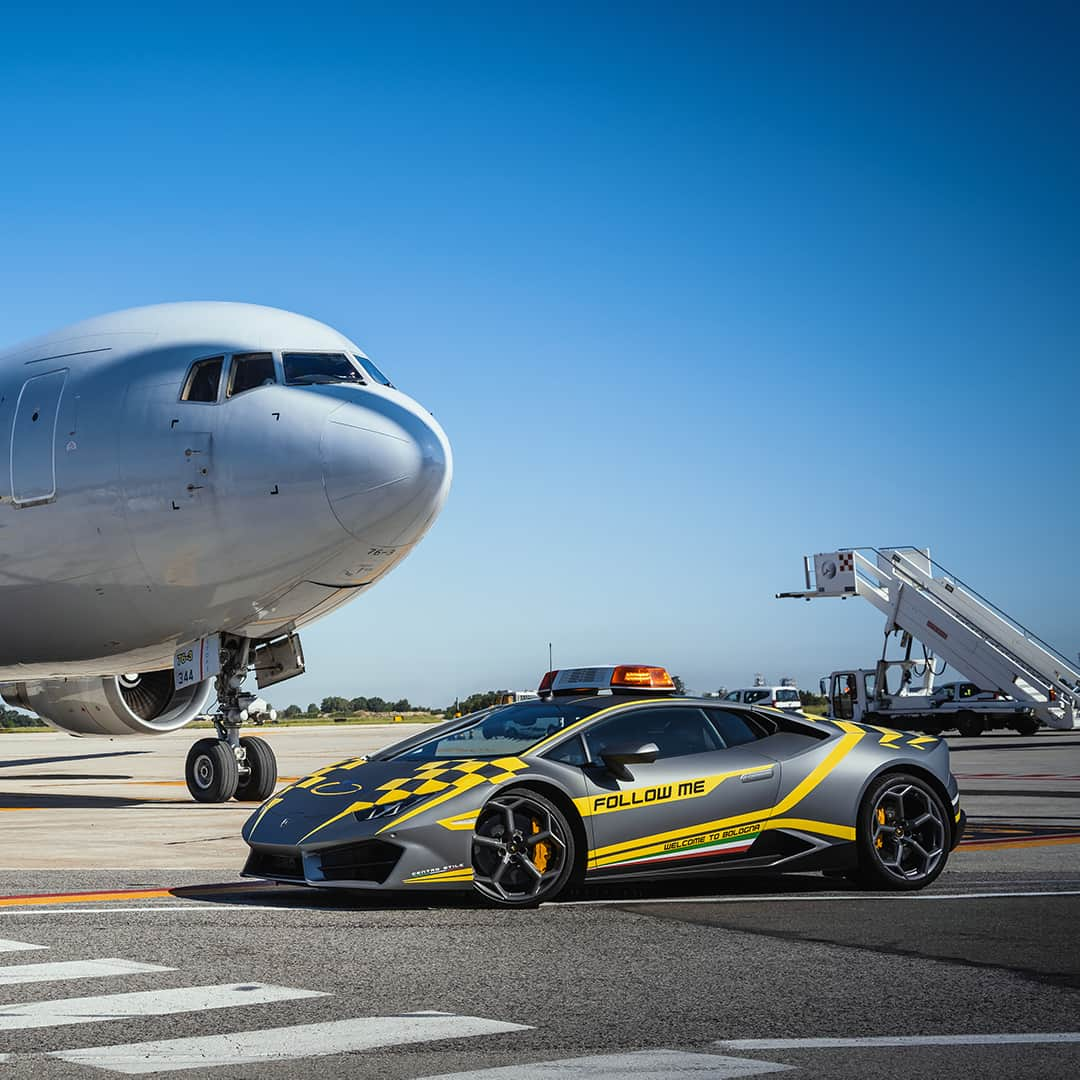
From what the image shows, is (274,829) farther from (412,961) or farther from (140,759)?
(140,759)

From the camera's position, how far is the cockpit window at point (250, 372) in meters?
14.8

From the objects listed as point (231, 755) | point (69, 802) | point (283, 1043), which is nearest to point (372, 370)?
point (231, 755)

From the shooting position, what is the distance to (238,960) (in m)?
6.43

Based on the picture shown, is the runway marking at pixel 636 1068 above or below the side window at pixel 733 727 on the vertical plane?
below

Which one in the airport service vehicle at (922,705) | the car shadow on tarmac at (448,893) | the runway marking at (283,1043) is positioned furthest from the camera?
the airport service vehicle at (922,705)

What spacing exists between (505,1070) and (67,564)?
1182cm

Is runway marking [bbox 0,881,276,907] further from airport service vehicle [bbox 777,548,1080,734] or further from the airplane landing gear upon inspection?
airport service vehicle [bbox 777,548,1080,734]

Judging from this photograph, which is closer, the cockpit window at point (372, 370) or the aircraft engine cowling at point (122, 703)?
the cockpit window at point (372, 370)

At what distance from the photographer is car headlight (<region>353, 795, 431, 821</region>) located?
7961 mm

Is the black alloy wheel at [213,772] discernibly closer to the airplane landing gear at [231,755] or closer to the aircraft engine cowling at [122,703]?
the airplane landing gear at [231,755]

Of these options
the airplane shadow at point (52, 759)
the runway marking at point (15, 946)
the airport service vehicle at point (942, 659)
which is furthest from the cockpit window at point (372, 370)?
the airport service vehicle at point (942, 659)

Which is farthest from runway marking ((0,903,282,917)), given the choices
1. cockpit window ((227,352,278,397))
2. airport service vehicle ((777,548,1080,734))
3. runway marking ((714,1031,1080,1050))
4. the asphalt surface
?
airport service vehicle ((777,548,1080,734))

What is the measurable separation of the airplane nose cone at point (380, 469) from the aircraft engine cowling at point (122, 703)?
4.61 metres

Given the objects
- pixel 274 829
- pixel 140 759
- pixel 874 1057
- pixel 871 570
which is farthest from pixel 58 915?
pixel 871 570
